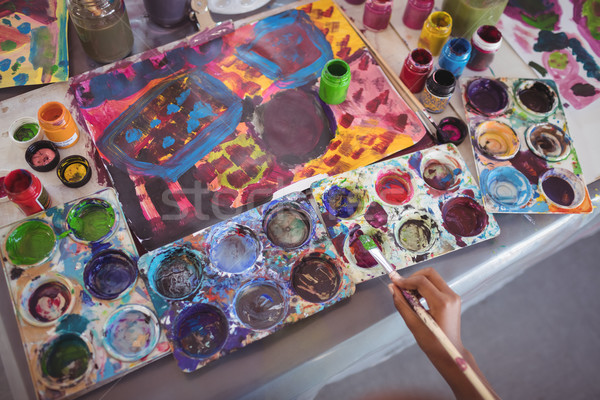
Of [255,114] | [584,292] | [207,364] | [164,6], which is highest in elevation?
[164,6]

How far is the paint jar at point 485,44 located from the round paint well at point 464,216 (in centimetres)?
63

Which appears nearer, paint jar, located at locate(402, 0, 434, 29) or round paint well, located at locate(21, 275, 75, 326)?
round paint well, located at locate(21, 275, 75, 326)

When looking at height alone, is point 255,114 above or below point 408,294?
above

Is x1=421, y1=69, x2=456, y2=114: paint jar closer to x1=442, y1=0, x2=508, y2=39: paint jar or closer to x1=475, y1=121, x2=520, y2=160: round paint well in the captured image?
x1=475, y1=121, x2=520, y2=160: round paint well

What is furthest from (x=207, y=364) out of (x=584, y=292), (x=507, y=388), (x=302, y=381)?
(x=584, y=292)

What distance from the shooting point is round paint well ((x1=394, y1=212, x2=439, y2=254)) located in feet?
4.28

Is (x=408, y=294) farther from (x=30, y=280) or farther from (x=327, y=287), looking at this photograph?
(x=30, y=280)

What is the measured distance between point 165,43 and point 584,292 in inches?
102

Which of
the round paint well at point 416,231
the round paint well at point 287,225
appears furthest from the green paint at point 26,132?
the round paint well at point 416,231

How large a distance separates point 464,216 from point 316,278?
57cm

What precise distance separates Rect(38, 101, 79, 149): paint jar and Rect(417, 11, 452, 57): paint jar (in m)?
1.41

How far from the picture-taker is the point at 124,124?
4.66 feet

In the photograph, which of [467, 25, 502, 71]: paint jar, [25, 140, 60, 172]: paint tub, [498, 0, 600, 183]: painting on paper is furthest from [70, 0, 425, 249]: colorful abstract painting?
[498, 0, 600, 183]: painting on paper

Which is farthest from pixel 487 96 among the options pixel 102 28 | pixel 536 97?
pixel 102 28
